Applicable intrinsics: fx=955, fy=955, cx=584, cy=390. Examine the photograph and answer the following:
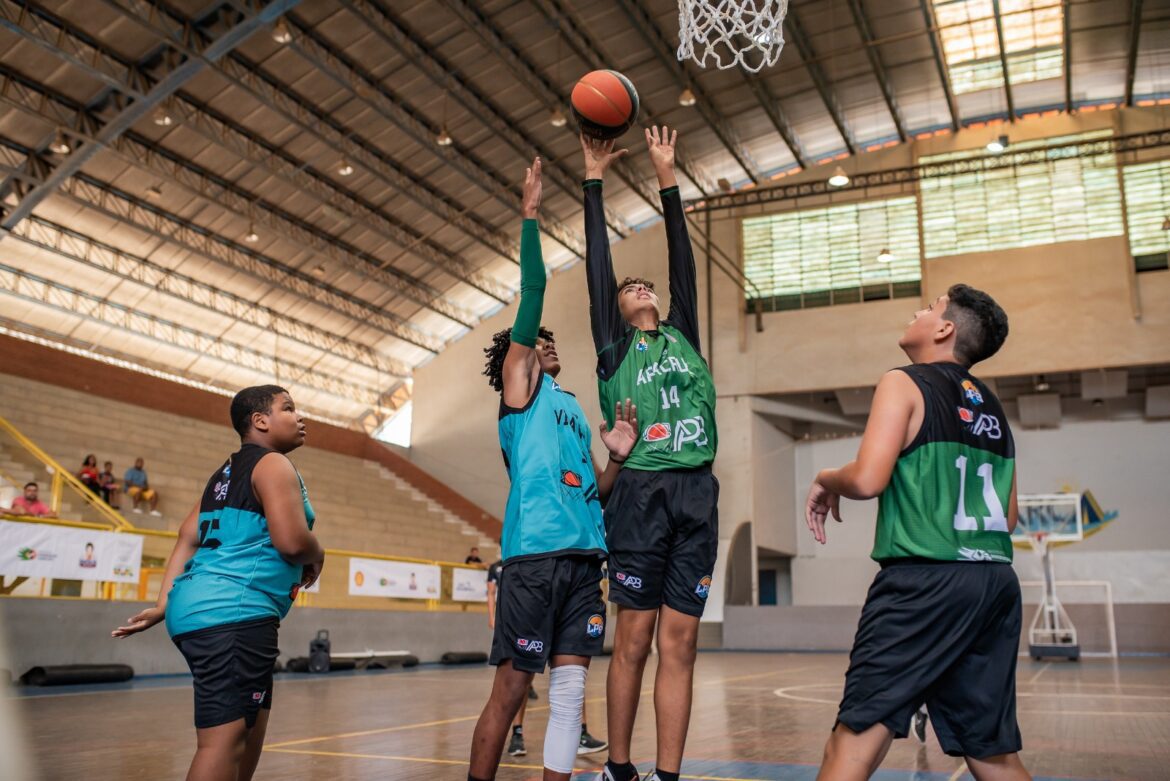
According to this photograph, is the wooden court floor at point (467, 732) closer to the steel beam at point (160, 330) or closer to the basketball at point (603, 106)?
the basketball at point (603, 106)

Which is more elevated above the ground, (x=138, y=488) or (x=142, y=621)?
(x=138, y=488)

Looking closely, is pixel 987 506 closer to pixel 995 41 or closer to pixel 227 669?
pixel 227 669

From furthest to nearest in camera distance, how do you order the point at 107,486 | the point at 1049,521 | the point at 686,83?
the point at 686,83 → the point at 1049,521 → the point at 107,486

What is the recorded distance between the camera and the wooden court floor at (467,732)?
177 inches

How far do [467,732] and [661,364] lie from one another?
348 centimetres

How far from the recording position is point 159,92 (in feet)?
52.5

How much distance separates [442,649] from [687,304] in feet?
43.5

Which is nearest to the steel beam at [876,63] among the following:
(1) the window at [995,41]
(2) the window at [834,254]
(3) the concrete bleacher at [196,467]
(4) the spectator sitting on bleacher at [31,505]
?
(1) the window at [995,41]

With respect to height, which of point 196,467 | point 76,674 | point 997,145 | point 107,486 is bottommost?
point 76,674

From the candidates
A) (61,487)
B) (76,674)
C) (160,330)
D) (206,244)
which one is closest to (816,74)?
(206,244)

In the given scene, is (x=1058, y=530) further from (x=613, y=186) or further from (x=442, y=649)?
(x=613, y=186)

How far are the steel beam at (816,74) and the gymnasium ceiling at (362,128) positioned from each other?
73mm

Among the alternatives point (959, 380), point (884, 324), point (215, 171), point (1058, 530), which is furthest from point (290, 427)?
point (884, 324)

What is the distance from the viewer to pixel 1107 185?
2248 centimetres
